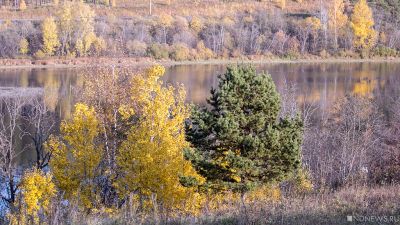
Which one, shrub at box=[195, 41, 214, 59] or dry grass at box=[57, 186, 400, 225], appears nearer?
dry grass at box=[57, 186, 400, 225]

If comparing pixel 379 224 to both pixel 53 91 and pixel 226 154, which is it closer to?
pixel 226 154

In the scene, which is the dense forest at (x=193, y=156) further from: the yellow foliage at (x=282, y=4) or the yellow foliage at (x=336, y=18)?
the yellow foliage at (x=282, y=4)

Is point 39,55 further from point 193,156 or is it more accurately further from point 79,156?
point 193,156

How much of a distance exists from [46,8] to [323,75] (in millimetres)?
56569

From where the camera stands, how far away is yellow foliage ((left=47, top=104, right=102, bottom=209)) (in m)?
16.1

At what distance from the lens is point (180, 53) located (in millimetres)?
67375

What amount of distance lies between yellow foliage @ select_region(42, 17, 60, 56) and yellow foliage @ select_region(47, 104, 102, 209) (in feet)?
169

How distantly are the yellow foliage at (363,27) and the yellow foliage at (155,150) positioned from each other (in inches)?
2532

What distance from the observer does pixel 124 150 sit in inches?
615

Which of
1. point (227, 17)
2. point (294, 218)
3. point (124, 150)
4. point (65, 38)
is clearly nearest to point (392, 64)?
point (227, 17)

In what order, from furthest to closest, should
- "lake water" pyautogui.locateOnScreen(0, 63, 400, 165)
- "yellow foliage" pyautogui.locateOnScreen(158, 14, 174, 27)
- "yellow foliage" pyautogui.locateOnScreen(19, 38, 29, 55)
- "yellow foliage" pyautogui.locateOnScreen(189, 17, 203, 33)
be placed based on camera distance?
"yellow foliage" pyautogui.locateOnScreen(189, 17, 203, 33), "yellow foliage" pyautogui.locateOnScreen(158, 14, 174, 27), "yellow foliage" pyautogui.locateOnScreen(19, 38, 29, 55), "lake water" pyautogui.locateOnScreen(0, 63, 400, 165)

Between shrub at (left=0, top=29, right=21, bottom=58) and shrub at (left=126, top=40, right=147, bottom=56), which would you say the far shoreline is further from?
shrub at (left=0, top=29, right=21, bottom=58)

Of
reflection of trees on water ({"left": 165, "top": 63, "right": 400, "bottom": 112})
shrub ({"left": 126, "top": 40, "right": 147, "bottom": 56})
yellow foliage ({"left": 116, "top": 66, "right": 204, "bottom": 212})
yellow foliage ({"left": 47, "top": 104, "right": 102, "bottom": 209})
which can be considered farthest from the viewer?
shrub ({"left": 126, "top": 40, "right": 147, "bottom": 56})

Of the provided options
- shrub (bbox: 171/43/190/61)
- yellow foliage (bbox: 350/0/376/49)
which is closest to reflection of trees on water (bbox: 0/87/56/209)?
shrub (bbox: 171/43/190/61)
